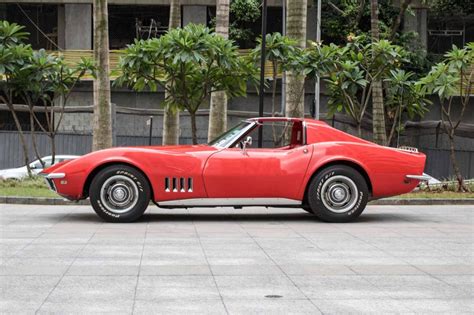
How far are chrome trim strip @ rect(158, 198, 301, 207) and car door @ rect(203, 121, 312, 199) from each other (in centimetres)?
7

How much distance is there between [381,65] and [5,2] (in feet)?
80.4

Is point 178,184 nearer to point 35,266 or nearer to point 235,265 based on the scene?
point 235,265

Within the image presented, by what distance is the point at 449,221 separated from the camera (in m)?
12.2

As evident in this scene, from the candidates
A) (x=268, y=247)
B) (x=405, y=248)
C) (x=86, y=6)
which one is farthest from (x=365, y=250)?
(x=86, y=6)

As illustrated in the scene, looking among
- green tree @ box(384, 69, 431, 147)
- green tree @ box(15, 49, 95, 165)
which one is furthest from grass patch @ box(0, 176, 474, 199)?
green tree @ box(384, 69, 431, 147)

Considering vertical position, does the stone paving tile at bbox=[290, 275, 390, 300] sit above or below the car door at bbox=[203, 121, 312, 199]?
below

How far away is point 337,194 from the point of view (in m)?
11.7

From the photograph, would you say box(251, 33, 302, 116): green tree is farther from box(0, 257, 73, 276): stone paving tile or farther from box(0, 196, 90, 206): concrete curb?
box(0, 257, 73, 276): stone paving tile

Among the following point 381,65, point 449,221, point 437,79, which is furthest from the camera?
point 381,65

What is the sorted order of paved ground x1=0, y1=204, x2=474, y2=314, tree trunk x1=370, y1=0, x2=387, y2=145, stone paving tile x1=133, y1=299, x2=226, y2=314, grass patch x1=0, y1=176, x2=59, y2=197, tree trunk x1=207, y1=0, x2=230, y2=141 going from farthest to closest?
tree trunk x1=370, y1=0, x2=387, y2=145
tree trunk x1=207, y1=0, x2=230, y2=141
grass patch x1=0, y1=176, x2=59, y2=197
paved ground x1=0, y1=204, x2=474, y2=314
stone paving tile x1=133, y1=299, x2=226, y2=314

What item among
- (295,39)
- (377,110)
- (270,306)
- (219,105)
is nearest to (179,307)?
(270,306)

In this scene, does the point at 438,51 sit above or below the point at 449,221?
above

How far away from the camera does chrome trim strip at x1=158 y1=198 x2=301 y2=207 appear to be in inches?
448

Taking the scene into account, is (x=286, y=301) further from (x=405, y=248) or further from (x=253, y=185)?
(x=253, y=185)
